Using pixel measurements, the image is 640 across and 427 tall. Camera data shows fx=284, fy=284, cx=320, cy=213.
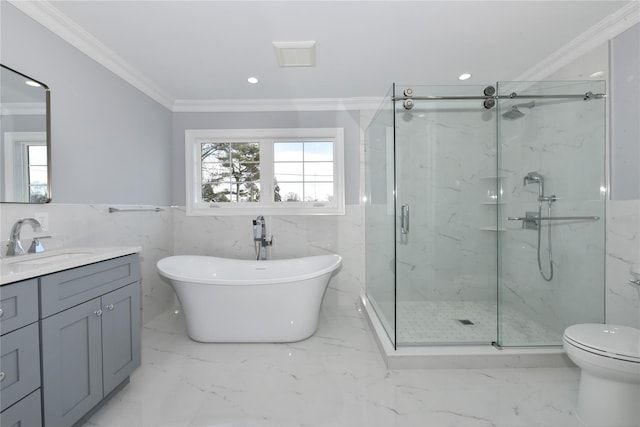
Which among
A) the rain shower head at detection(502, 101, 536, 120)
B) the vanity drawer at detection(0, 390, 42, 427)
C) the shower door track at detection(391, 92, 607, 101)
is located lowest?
the vanity drawer at detection(0, 390, 42, 427)

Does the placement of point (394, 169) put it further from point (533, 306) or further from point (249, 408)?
point (249, 408)

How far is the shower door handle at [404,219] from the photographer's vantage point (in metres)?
2.17

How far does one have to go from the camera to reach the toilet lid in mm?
1311

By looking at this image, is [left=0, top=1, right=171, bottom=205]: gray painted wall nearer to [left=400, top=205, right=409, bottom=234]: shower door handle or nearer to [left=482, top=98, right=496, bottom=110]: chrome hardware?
[left=400, top=205, right=409, bottom=234]: shower door handle

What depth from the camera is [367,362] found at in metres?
2.00

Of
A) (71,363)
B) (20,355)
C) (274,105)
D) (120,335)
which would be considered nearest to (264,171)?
(274,105)

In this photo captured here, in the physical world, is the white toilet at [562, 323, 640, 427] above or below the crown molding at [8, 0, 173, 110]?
below

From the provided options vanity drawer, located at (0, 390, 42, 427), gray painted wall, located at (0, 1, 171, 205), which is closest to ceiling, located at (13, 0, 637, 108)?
gray painted wall, located at (0, 1, 171, 205)

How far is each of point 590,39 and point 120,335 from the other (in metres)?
3.54

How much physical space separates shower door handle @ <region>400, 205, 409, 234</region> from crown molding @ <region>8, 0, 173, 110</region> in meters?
2.49

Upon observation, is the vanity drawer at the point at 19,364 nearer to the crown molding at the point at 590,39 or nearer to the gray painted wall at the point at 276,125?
the gray painted wall at the point at 276,125

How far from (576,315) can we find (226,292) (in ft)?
8.40

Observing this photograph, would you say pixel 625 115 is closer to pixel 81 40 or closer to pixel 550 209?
pixel 550 209

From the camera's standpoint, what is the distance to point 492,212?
220cm
